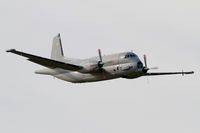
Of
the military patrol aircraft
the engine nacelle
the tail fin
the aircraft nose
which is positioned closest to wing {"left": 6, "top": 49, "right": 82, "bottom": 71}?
the military patrol aircraft

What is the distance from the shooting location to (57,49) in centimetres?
13225

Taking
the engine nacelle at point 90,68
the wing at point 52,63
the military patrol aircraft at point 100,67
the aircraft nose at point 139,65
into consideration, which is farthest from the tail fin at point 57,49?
the aircraft nose at point 139,65

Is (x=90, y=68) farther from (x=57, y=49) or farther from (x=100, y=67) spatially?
(x=57, y=49)

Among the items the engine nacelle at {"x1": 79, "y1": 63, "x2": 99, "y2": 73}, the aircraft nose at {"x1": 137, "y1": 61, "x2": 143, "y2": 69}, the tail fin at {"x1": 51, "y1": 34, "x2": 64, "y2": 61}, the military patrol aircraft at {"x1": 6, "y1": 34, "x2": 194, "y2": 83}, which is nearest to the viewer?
the military patrol aircraft at {"x1": 6, "y1": 34, "x2": 194, "y2": 83}

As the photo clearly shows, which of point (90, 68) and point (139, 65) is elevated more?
point (90, 68)

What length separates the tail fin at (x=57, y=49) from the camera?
131m

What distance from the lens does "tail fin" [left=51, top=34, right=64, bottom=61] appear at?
431 feet

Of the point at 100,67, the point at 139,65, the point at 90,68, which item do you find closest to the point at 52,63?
the point at 90,68

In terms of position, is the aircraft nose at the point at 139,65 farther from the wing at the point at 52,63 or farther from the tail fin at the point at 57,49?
the tail fin at the point at 57,49

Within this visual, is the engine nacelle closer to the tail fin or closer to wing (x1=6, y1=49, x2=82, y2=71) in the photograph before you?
wing (x1=6, y1=49, x2=82, y2=71)

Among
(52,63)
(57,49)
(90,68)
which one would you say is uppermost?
(57,49)

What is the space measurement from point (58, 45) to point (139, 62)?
2073 centimetres

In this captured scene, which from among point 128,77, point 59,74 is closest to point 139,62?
point 128,77

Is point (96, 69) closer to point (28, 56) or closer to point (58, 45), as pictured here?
point (28, 56)
